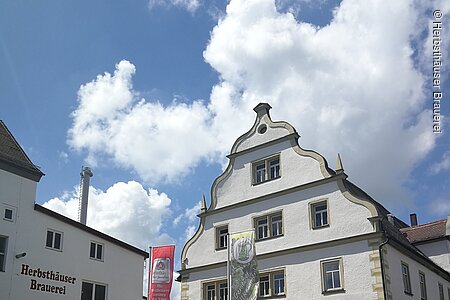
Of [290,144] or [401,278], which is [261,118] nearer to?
[290,144]

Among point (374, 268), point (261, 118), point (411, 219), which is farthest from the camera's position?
point (411, 219)

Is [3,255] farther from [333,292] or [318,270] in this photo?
Answer: [333,292]

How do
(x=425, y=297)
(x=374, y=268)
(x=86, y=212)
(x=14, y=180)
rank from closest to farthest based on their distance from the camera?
(x=374, y=268), (x=14, y=180), (x=425, y=297), (x=86, y=212)

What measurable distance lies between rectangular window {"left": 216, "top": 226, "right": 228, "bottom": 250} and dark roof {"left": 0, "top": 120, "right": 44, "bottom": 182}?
10395mm

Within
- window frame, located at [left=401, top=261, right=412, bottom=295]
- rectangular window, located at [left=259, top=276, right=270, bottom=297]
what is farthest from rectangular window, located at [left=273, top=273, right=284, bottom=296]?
window frame, located at [left=401, top=261, right=412, bottom=295]

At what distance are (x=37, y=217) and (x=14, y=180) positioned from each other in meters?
2.29

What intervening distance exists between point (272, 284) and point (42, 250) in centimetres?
1180

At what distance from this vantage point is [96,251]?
33.6m

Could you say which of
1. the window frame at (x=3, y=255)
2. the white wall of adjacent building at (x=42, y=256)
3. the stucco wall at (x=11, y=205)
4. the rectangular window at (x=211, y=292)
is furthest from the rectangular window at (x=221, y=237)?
the window frame at (x=3, y=255)

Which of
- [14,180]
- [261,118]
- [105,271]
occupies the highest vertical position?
[261,118]

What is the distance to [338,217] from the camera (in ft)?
96.0

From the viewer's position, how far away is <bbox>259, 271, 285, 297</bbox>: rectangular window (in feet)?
99.1

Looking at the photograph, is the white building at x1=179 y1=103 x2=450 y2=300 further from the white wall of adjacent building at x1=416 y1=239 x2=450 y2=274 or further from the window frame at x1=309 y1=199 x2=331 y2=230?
the white wall of adjacent building at x1=416 y1=239 x2=450 y2=274

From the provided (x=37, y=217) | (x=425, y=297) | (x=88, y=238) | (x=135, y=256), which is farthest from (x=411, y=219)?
(x=37, y=217)
